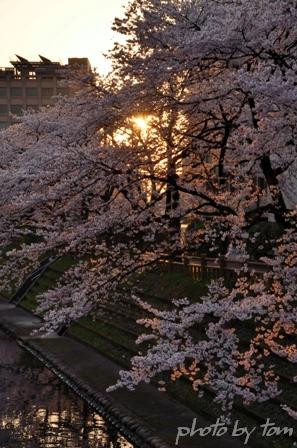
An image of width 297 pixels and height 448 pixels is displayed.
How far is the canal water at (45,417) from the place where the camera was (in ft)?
50.6

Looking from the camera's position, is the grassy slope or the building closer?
the grassy slope

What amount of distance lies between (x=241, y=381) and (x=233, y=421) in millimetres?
4446

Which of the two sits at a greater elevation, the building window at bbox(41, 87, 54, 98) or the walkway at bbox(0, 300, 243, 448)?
the building window at bbox(41, 87, 54, 98)

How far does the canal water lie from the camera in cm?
1543

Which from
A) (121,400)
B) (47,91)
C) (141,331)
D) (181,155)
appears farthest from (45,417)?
(47,91)

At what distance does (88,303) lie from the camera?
13758mm

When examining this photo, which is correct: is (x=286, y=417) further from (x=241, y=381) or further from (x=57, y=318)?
(x=57, y=318)

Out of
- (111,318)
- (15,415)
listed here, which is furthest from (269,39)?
(111,318)

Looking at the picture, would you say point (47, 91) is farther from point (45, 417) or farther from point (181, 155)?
point (181, 155)

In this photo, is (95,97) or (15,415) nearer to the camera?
(95,97)

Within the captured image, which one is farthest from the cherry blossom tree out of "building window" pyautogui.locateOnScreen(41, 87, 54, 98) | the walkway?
"building window" pyautogui.locateOnScreen(41, 87, 54, 98)

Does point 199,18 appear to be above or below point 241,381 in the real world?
above

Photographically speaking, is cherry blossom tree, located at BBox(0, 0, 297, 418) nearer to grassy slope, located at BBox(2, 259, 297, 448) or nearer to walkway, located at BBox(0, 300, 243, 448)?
grassy slope, located at BBox(2, 259, 297, 448)

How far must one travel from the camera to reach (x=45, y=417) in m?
17.4
